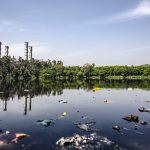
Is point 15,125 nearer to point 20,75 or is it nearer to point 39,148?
point 39,148

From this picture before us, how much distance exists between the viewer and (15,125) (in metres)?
47.5

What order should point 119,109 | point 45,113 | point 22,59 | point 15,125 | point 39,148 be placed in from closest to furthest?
point 39,148, point 15,125, point 45,113, point 119,109, point 22,59

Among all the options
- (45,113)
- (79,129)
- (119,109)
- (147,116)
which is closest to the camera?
(79,129)

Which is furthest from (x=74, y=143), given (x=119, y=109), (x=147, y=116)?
(x=119, y=109)

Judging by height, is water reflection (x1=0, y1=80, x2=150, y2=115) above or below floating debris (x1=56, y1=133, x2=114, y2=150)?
above

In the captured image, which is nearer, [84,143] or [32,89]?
[84,143]

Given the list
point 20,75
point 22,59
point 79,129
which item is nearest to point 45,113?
point 79,129

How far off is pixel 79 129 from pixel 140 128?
10.5m

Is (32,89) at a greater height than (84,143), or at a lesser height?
greater

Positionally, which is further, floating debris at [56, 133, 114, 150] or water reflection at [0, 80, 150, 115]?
water reflection at [0, 80, 150, 115]

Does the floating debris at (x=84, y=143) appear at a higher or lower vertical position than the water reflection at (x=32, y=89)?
lower

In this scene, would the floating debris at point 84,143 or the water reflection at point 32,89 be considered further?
the water reflection at point 32,89

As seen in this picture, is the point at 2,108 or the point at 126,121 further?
the point at 2,108

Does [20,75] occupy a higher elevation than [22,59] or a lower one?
lower
